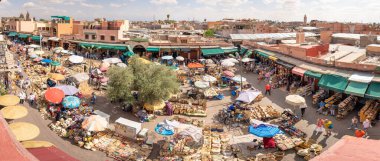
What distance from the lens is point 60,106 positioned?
21078 mm

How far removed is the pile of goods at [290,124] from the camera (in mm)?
17248

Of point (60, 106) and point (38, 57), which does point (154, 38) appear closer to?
point (38, 57)

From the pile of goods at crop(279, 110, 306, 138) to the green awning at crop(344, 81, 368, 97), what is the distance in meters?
3.85

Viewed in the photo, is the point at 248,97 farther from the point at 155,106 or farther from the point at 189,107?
the point at 155,106

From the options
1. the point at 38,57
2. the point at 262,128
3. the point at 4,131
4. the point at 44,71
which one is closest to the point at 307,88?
the point at 262,128

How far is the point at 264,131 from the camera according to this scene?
1547 cm

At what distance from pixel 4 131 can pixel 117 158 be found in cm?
1011

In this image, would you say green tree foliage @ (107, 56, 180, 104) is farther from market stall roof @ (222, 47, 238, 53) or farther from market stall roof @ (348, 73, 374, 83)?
market stall roof @ (222, 47, 238, 53)

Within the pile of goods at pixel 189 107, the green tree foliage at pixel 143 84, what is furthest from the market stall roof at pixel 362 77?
the green tree foliage at pixel 143 84

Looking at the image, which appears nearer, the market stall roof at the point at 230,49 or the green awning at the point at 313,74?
the green awning at the point at 313,74

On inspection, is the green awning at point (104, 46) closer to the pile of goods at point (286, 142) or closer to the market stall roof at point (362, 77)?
the market stall roof at point (362, 77)

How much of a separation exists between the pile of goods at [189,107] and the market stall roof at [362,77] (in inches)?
406

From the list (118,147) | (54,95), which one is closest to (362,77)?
(118,147)

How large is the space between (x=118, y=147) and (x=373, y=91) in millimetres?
15991
